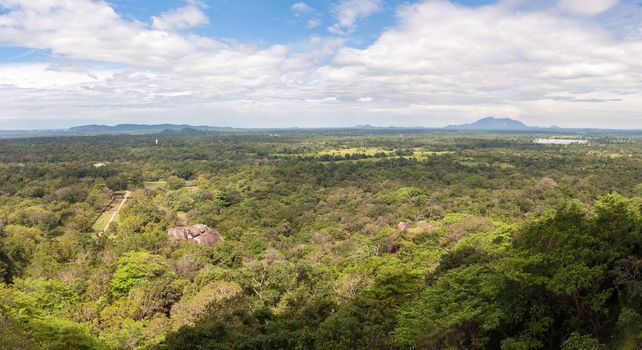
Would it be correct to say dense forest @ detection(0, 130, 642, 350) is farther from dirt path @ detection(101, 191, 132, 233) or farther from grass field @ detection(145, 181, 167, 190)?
grass field @ detection(145, 181, 167, 190)

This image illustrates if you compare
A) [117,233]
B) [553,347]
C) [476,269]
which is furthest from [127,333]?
[117,233]

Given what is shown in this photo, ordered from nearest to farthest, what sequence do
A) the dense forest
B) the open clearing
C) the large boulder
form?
the dense forest, the large boulder, the open clearing

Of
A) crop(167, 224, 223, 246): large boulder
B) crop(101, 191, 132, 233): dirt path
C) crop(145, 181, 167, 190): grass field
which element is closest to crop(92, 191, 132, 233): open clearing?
crop(101, 191, 132, 233): dirt path

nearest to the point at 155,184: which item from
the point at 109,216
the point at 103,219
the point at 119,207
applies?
the point at 119,207

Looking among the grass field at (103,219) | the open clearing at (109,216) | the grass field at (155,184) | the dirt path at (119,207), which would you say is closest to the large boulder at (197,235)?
the dirt path at (119,207)

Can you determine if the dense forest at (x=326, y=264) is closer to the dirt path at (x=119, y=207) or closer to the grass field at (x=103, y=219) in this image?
the grass field at (x=103, y=219)

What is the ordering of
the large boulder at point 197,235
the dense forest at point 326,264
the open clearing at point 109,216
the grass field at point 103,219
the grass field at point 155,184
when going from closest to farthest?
the dense forest at point 326,264
the large boulder at point 197,235
the grass field at point 103,219
the open clearing at point 109,216
the grass field at point 155,184
